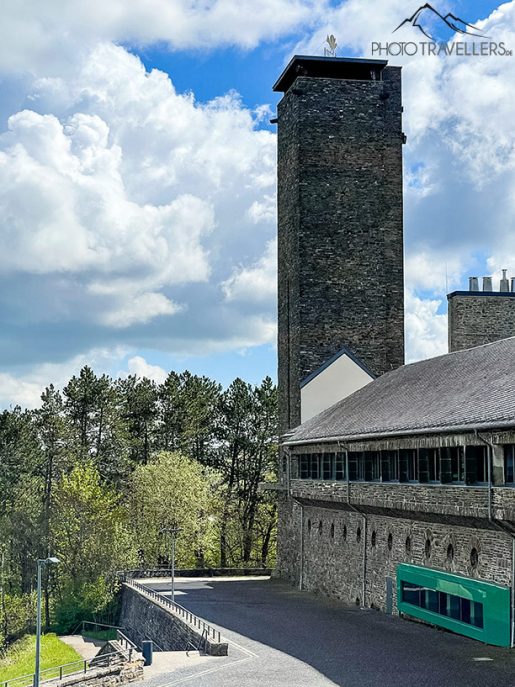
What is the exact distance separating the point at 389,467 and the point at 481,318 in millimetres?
16215

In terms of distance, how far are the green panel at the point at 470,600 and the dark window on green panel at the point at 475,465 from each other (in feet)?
8.66

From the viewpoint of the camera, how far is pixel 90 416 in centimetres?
7269

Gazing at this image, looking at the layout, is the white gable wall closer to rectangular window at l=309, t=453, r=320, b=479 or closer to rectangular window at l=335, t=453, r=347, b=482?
rectangular window at l=309, t=453, r=320, b=479

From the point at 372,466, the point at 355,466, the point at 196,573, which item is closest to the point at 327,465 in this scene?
the point at 355,466

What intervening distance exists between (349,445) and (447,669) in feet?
41.2

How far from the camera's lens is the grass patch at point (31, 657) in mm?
45531

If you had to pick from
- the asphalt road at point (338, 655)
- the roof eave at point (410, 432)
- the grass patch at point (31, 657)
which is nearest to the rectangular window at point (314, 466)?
the roof eave at point (410, 432)

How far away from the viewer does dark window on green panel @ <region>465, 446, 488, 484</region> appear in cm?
2616

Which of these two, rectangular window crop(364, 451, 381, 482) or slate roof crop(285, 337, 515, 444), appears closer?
slate roof crop(285, 337, 515, 444)

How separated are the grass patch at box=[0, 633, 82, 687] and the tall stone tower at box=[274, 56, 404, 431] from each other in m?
14.9

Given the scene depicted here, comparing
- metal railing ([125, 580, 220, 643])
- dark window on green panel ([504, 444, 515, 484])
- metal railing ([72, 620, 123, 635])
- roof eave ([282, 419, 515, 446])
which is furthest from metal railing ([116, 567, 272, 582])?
dark window on green panel ([504, 444, 515, 484])

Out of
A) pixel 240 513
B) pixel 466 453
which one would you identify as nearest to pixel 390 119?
pixel 466 453

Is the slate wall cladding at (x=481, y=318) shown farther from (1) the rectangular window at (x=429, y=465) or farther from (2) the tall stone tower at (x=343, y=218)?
(1) the rectangular window at (x=429, y=465)

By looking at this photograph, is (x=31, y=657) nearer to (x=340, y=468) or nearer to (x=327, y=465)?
(x=327, y=465)
